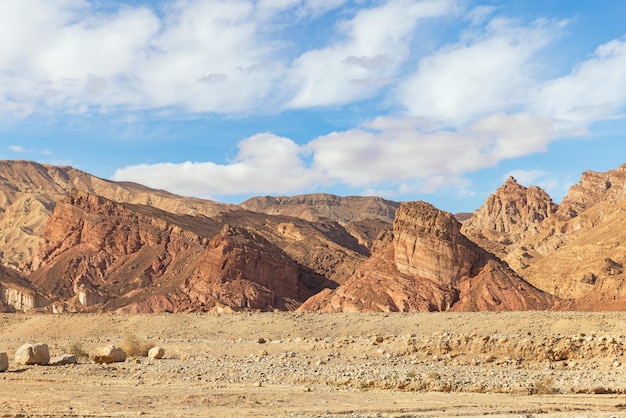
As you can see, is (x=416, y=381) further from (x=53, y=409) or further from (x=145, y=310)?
(x=145, y=310)

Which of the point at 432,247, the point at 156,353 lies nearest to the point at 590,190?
the point at 432,247

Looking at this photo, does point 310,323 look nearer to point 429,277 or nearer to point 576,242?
point 429,277

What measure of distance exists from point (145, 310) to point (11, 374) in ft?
164

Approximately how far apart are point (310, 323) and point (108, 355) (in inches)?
554

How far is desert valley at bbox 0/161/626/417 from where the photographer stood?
18484mm

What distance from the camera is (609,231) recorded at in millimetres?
92438

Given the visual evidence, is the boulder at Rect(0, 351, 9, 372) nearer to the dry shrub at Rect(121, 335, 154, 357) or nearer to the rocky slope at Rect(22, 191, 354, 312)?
the dry shrub at Rect(121, 335, 154, 357)

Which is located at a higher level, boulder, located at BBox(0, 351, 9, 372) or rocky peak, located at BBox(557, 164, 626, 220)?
rocky peak, located at BBox(557, 164, 626, 220)

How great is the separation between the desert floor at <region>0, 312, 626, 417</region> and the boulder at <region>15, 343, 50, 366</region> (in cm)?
61

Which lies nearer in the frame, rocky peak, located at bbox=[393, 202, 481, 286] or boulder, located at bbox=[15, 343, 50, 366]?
boulder, located at bbox=[15, 343, 50, 366]

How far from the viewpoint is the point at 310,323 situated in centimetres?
4038

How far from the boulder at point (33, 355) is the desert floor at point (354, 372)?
61cm

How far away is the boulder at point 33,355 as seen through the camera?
26.8m

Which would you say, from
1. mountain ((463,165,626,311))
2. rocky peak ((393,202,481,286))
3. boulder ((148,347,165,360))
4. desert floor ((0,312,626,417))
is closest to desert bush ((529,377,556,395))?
desert floor ((0,312,626,417))
